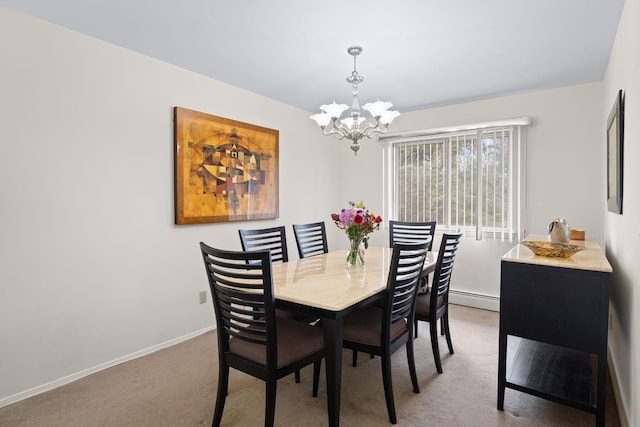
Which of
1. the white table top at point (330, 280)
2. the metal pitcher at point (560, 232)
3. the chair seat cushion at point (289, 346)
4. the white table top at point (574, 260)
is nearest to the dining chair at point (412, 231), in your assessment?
the white table top at point (330, 280)

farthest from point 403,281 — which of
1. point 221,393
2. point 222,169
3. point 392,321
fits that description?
point 222,169

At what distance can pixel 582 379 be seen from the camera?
6.95 ft

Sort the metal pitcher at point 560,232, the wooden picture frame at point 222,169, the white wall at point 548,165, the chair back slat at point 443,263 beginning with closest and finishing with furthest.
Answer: the chair back slat at point 443,263 → the metal pitcher at point 560,232 → the wooden picture frame at point 222,169 → the white wall at point 548,165

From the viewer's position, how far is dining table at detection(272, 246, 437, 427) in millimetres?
1680

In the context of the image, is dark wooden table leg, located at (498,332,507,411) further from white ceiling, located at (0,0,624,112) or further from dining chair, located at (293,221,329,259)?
white ceiling, located at (0,0,624,112)

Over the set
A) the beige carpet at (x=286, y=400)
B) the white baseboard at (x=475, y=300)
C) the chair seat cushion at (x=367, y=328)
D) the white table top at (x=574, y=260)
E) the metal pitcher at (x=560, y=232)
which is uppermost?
the metal pitcher at (x=560, y=232)

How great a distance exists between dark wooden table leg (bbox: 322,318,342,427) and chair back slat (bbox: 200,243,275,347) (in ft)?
0.89

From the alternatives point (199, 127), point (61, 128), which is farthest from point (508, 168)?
point (61, 128)

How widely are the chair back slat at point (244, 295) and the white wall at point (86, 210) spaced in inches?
51.0

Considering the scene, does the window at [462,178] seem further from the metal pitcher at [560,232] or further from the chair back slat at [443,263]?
the chair back slat at [443,263]

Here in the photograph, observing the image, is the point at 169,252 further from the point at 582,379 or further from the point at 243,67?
the point at 582,379

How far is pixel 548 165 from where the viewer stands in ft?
11.5

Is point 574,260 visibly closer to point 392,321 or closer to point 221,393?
point 392,321

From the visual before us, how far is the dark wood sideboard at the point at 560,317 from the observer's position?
1.77 meters
